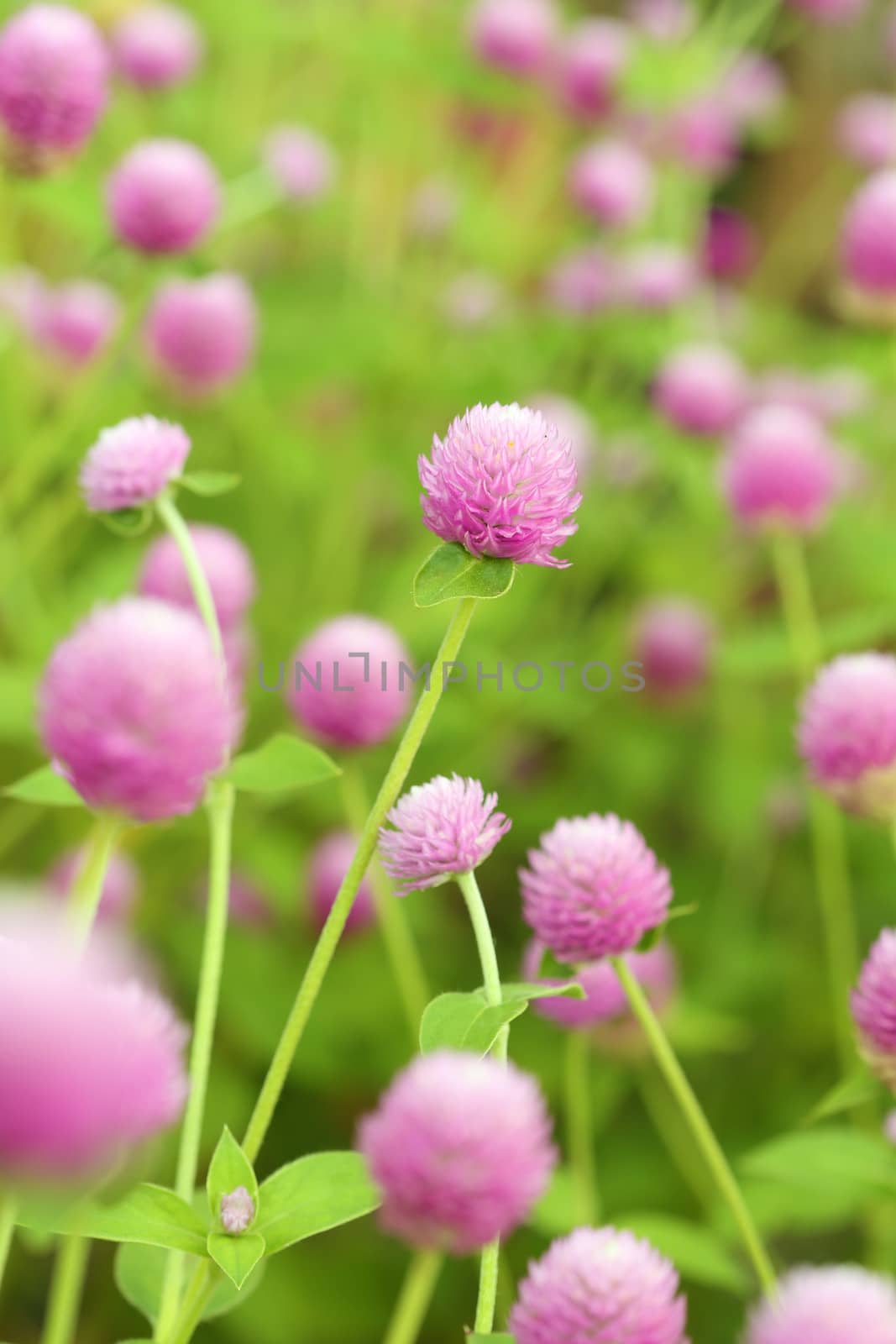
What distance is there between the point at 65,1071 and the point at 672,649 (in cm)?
157

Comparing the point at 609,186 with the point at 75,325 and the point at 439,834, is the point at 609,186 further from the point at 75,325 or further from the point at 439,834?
the point at 439,834

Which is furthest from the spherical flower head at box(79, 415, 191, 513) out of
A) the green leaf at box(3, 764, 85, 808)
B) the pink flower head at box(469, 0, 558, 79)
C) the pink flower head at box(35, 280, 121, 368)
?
the pink flower head at box(469, 0, 558, 79)

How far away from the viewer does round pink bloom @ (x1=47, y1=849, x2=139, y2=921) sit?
129cm

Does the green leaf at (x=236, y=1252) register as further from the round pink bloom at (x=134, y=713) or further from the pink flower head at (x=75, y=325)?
the pink flower head at (x=75, y=325)

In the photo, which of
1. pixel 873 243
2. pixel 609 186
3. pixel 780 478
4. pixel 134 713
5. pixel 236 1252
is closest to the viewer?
pixel 134 713

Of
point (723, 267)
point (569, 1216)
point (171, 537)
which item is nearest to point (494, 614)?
point (171, 537)

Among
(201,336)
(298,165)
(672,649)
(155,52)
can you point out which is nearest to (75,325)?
(201,336)

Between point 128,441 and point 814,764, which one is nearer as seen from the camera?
point 128,441

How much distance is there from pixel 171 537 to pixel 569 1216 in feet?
1.87

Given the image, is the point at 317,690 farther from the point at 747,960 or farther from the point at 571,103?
the point at 571,103

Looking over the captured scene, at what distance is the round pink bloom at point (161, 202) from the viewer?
1.25m

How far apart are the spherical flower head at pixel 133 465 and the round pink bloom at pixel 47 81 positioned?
0.52 m

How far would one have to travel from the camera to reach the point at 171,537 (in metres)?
1.04

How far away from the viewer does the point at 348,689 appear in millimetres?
1007
